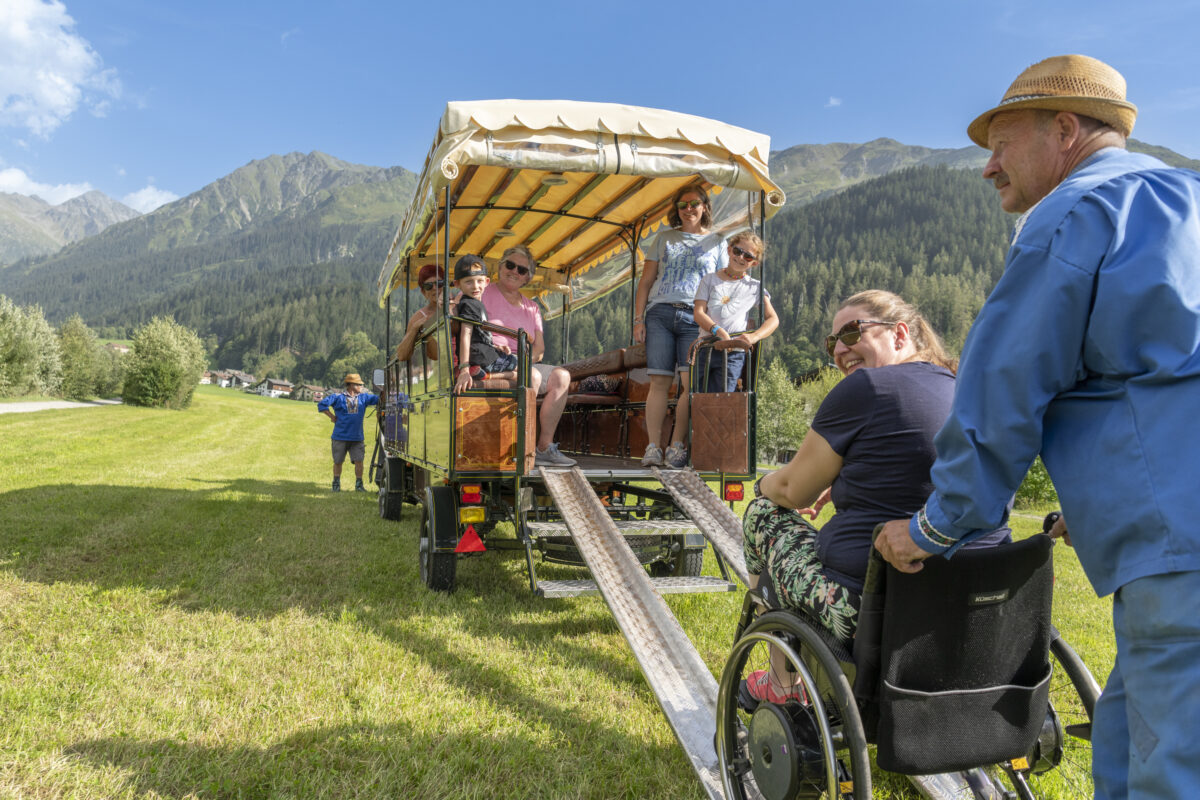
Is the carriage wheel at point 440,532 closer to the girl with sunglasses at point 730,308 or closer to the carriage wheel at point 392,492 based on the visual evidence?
the girl with sunglasses at point 730,308

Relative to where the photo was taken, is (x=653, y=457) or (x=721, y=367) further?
(x=653, y=457)

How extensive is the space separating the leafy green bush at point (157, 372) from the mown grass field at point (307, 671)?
43316 millimetres

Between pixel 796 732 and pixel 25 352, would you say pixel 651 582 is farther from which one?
pixel 25 352

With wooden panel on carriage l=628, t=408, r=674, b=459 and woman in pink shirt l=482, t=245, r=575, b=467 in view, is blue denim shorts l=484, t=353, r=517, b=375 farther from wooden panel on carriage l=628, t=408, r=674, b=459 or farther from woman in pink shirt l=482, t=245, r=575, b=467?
wooden panel on carriage l=628, t=408, r=674, b=459

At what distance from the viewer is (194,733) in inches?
118

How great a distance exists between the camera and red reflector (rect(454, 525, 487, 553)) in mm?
5094

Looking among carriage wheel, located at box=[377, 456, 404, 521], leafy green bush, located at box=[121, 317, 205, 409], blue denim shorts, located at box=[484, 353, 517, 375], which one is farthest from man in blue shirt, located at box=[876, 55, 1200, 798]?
leafy green bush, located at box=[121, 317, 205, 409]

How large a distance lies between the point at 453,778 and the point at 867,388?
2039mm

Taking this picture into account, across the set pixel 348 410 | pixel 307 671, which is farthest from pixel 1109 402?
pixel 348 410

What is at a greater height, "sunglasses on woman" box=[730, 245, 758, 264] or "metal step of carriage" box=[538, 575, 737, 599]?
"sunglasses on woman" box=[730, 245, 758, 264]

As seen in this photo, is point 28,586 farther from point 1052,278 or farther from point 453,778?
point 1052,278

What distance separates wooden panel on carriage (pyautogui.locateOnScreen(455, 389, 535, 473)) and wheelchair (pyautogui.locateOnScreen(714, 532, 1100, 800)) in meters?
2.99

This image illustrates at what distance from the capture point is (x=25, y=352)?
39.2m

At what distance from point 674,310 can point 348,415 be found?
731cm
